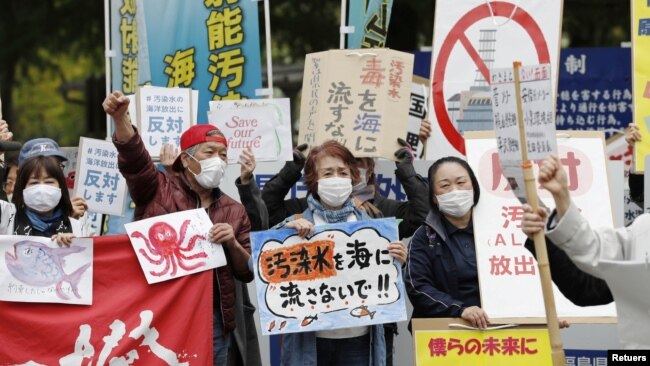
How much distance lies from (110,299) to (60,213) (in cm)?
55

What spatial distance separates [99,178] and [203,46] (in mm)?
1440

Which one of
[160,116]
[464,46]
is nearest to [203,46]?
[160,116]

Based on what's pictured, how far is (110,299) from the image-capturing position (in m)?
7.12

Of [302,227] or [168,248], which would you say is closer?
[302,227]

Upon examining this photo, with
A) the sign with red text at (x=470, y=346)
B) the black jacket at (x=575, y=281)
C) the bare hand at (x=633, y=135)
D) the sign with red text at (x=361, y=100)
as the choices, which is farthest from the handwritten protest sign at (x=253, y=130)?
the black jacket at (x=575, y=281)

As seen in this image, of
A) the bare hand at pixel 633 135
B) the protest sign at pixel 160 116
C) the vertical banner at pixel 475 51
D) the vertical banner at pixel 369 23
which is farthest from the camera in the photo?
the vertical banner at pixel 369 23

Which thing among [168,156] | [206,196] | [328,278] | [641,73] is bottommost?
[328,278]

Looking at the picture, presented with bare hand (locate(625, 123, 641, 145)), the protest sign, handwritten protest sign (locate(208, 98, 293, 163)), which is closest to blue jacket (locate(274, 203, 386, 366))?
handwritten protest sign (locate(208, 98, 293, 163))

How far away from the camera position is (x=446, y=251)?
23.1 feet

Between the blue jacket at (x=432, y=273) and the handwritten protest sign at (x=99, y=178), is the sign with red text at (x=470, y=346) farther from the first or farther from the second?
the handwritten protest sign at (x=99, y=178)

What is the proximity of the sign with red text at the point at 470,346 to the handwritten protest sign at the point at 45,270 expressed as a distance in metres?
1.83

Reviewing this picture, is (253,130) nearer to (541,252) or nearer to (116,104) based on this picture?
(116,104)

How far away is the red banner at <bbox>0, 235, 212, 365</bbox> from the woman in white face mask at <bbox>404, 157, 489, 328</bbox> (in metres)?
1.13

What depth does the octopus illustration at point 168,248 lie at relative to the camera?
23.0 feet
